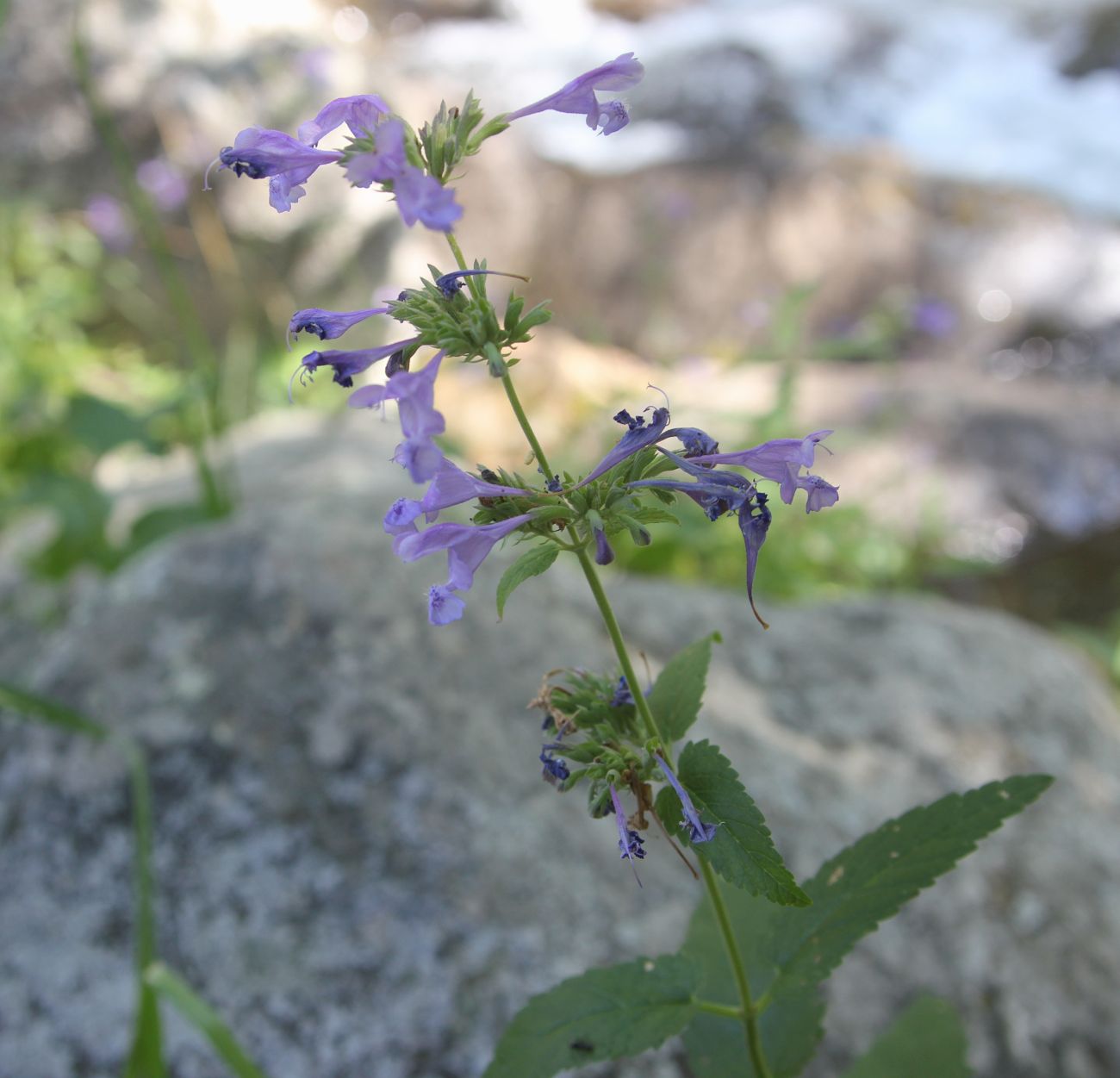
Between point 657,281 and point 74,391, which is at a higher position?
point 74,391

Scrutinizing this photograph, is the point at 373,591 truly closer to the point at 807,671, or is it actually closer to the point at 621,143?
the point at 807,671

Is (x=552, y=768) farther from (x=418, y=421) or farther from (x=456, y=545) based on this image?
(x=418, y=421)

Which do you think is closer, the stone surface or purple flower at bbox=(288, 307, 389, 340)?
purple flower at bbox=(288, 307, 389, 340)

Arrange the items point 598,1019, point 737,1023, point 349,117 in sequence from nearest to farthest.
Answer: point 349,117 < point 598,1019 < point 737,1023

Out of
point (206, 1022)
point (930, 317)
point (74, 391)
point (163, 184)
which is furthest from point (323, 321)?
point (930, 317)

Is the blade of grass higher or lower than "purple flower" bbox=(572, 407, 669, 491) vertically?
lower

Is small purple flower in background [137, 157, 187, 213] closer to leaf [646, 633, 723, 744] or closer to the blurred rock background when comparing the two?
the blurred rock background

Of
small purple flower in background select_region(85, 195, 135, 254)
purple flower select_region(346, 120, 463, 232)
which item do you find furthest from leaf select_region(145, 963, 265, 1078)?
small purple flower in background select_region(85, 195, 135, 254)
